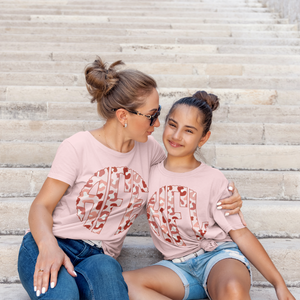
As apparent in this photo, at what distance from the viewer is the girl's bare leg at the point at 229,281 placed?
4.33 feet

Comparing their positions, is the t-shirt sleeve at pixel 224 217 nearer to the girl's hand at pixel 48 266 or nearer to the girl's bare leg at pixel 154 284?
the girl's bare leg at pixel 154 284

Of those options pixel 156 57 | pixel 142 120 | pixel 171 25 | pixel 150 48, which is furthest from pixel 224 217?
pixel 171 25

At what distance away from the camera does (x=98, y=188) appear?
61.2 inches

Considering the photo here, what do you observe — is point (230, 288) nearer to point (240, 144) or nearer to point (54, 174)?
point (54, 174)

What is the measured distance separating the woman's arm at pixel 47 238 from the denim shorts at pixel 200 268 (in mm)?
548

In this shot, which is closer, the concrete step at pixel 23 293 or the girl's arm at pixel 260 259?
the girl's arm at pixel 260 259

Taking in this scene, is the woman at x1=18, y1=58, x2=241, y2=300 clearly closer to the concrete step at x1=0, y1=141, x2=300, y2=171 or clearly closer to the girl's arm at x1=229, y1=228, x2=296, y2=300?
the girl's arm at x1=229, y1=228, x2=296, y2=300

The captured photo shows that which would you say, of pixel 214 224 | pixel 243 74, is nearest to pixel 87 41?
pixel 243 74

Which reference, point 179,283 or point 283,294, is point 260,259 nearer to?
point 283,294

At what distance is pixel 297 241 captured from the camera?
6.41 feet

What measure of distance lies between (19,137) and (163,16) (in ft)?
13.1

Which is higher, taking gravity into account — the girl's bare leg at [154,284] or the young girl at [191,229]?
the young girl at [191,229]

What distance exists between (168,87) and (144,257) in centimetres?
217

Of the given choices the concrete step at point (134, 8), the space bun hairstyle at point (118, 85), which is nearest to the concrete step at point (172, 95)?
the space bun hairstyle at point (118, 85)
